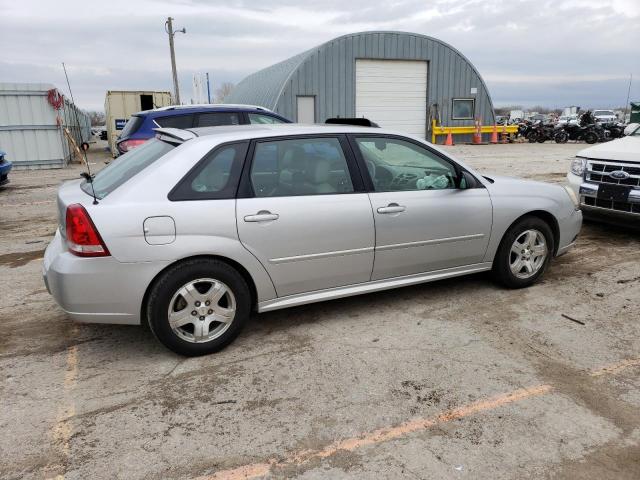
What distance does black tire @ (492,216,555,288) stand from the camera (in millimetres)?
4680

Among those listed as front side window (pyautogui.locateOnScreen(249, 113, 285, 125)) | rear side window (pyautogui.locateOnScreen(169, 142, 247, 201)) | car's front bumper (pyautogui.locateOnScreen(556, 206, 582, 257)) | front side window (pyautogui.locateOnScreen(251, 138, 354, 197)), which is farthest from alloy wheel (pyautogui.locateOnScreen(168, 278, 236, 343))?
front side window (pyautogui.locateOnScreen(249, 113, 285, 125))

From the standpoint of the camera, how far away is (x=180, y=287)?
3424mm

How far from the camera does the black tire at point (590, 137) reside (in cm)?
2656

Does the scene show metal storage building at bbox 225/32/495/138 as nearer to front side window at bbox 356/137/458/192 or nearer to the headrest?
front side window at bbox 356/137/458/192

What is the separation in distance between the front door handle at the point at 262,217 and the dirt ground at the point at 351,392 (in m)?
0.94

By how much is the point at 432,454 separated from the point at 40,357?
2.77 meters

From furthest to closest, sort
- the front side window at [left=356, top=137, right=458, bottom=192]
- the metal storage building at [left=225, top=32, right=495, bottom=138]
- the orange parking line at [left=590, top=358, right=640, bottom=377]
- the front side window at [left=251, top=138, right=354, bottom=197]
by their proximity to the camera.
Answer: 1. the metal storage building at [left=225, top=32, right=495, bottom=138]
2. the front side window at [left=356, top=137, right=458, bottom=192]
3. the front side window at [left=251, top=138, right=354, bottom=197]
4. the orange parking line at [left=590, top=358, right=640, bottom=377]

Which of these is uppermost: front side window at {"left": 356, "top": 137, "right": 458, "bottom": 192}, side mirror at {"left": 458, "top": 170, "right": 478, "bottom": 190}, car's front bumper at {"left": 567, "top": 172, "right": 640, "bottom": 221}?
front side window at {"left": 356, "top": 137, "right": 458, "bottom": 192}

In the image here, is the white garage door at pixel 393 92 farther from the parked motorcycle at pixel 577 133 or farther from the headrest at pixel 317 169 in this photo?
the headrest at pixel 317 169

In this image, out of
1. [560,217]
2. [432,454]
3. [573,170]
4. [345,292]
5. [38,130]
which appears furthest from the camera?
[38,130]

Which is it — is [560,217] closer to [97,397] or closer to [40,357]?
[97,397]

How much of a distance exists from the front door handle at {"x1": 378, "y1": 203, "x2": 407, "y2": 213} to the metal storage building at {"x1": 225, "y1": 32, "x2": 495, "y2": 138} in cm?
1901

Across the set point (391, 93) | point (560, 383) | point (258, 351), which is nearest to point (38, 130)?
point (391, 93)

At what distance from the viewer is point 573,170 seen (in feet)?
22.7
